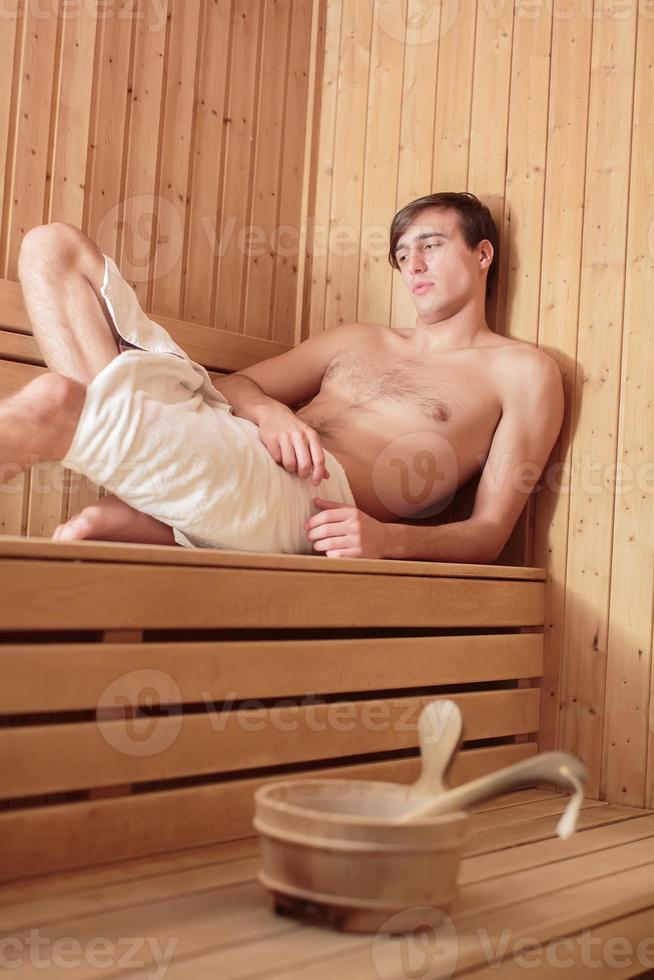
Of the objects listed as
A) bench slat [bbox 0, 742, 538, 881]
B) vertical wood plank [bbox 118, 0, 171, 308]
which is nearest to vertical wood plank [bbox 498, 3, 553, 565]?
vertical wood plank [bbox 118, 0, 171, 308]

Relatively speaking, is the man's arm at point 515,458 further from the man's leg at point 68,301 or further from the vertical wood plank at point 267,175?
the vertical wood plank at point 267,175

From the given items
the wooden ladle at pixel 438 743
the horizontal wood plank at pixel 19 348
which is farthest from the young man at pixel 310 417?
the wooden ladle at pixel 438 743

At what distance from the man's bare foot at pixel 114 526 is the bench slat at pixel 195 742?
336 mm

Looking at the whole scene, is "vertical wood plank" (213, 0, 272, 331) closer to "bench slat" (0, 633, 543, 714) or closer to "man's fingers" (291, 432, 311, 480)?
"man's fingers" (291, 432, 311, 480)

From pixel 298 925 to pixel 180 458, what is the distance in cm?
68

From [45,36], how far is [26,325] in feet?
2.35

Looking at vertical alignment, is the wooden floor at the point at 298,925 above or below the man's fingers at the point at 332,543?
below

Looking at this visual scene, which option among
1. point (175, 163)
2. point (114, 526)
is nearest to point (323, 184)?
point (175, 163)

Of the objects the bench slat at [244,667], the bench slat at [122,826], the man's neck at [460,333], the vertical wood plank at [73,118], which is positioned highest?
the vertical wood plank at [73,118]

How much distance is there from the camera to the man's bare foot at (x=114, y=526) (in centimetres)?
146

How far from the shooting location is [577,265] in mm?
2041

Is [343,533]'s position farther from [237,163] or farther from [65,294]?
[237,163]

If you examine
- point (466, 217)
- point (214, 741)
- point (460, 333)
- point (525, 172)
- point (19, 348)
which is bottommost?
point (214, 741)

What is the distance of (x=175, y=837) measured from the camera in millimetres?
1271
